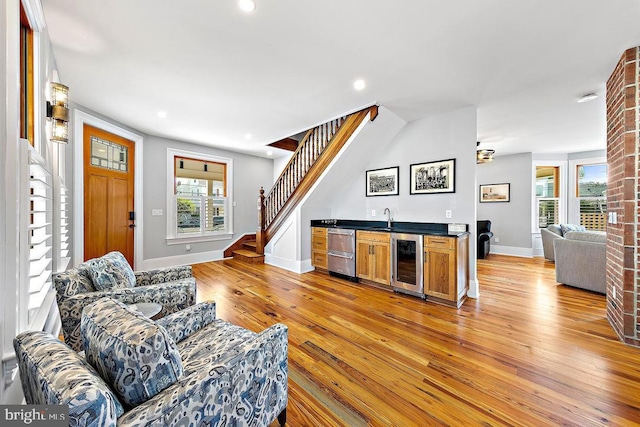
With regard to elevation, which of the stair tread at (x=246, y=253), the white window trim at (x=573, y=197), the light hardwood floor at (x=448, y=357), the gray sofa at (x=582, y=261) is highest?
the white window trim at (x=573, y=197)

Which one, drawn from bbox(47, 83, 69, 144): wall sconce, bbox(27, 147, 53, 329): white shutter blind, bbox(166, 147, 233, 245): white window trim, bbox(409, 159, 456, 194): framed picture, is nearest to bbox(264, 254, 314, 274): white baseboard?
bbox(166, 147, 233, 245): white window trim

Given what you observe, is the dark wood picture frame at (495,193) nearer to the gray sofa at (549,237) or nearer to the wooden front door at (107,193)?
the gray sofa at (549,237)

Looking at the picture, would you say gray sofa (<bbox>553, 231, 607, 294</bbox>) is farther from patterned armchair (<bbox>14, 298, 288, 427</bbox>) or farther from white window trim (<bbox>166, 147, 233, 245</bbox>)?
white window trim (<bbox>166, 147, 233, 245</bbox>)

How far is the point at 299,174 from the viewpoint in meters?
4.65

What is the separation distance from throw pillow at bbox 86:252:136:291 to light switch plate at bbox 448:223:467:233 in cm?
371

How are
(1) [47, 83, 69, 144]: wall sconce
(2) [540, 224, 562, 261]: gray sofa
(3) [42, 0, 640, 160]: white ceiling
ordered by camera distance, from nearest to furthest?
1. (3) [42, 0, 640, 160]: white ceiling
2. (1) [47, 83, 69, 144]: wall sconce
3. (2) [540, 224, 562, 261]: gray sofa

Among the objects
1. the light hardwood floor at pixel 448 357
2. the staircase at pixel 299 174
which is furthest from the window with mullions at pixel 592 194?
the staircase at pixel 299 174

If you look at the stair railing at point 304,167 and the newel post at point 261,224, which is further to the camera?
the newel post at point 261,224

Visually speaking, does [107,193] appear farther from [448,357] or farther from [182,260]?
[448,357]

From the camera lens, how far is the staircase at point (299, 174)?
3787 millimetres

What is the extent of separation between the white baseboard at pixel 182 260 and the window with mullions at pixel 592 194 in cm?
858

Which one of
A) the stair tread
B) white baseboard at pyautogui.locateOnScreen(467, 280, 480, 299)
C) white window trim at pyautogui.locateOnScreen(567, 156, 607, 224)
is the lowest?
white baseboard at pyautogui.locateOnScreen(467, 280, 480, 299)

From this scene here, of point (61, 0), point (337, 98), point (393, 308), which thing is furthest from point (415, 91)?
point (61, 0)

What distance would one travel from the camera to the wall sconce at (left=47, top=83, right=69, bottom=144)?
1.96 meters
